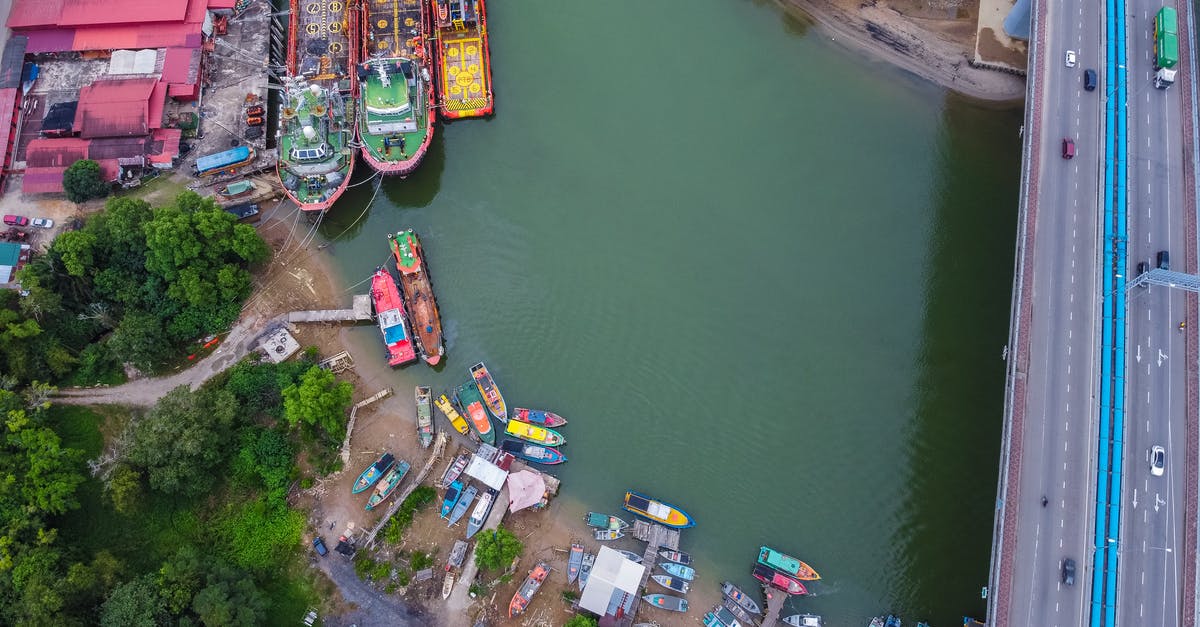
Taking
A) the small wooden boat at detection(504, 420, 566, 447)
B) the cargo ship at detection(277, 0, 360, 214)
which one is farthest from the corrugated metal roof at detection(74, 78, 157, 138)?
the small wooden boat at detection(504, 420, 566, 447)

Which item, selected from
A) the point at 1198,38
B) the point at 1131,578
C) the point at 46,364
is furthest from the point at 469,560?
the point at 1198,38

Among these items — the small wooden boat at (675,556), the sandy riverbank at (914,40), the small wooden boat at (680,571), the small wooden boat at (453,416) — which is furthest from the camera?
the sandy riverbank at (914,40)

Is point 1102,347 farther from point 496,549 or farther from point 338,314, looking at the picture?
point 338,314

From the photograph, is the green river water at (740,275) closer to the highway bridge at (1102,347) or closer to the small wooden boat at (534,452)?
the small wooden boat at (534,452)

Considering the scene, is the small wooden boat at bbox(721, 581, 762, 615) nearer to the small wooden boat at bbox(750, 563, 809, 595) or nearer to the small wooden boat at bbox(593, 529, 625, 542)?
the small wooden boat at bbox(750, 563, 809, 595)

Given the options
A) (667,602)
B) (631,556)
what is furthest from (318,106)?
(667,602)

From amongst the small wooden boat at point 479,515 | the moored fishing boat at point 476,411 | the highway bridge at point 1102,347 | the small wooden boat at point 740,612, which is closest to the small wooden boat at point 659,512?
the small wooden boat at point 740,612

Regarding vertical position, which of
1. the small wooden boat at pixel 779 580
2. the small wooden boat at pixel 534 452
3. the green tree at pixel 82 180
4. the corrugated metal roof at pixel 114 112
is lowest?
the small wooden boat at pixel 779 580
